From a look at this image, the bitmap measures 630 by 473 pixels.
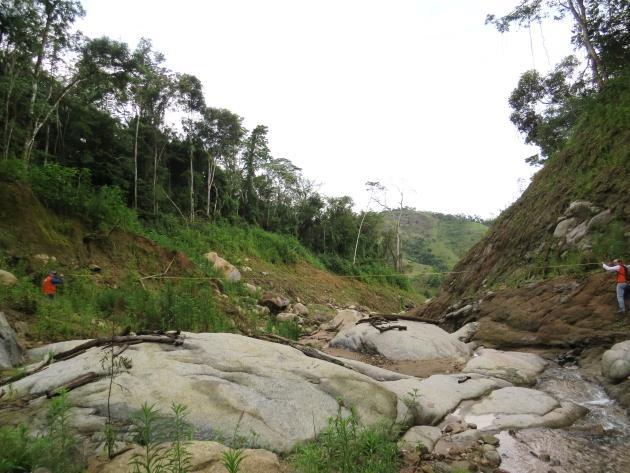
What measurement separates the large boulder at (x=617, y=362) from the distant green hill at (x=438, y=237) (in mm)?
58011

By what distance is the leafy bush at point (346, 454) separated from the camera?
2.80 m

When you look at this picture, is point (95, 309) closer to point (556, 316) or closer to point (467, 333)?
point (467, 333)

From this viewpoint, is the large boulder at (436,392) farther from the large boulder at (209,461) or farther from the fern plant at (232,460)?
the fern plant at (232,460)

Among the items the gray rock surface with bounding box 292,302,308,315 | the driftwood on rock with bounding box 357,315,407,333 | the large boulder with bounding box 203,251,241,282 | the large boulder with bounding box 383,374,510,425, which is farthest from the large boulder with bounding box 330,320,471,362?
the large boulder with bounding box 203,251,241,282

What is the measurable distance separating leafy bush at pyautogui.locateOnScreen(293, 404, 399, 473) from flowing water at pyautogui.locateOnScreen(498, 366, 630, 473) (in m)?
1.25

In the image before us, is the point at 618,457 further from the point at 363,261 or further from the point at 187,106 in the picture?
the point at 363,261

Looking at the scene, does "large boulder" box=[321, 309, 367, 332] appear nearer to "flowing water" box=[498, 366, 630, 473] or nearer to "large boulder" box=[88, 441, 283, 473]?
"flowing water" box=[498, 366, 630, 473]

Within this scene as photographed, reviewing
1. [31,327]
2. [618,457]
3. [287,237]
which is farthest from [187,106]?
[618,457]

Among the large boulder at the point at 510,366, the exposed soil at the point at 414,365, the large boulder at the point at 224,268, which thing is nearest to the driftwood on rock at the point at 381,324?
the exposed soil at the point at 414,365

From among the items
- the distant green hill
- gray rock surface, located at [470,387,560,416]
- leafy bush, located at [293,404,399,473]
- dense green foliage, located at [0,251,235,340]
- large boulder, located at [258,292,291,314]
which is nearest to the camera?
leafy bush, located at [293,404,399,473]

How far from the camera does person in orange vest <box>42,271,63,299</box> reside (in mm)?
7125

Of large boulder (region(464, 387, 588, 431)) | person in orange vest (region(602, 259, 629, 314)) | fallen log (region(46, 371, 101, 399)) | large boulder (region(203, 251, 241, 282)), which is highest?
large boulder (region(203, 251, 241, 282))

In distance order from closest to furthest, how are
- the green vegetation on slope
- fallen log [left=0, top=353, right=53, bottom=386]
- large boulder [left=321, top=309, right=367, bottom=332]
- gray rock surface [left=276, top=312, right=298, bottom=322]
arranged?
1. fallen log [left=0, top=353, right=53, bottom=386]
2. the green vegetation on slope
3. large boulder [left=321, top=309, right=367, bottom=332]
4. gray rock surface [left=276, top=312, right=298, bottom=322]

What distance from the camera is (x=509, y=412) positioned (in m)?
4.66
